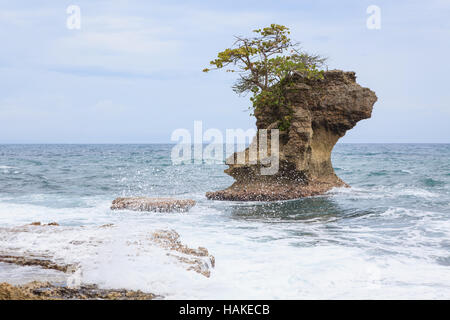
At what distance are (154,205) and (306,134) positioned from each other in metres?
5.44

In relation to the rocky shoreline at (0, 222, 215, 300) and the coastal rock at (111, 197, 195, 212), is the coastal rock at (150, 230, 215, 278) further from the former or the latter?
the coastal rock at (111, 197, 195, 212)

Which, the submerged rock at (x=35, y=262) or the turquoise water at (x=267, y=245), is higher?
the submerged rock at (x=35, y=262)

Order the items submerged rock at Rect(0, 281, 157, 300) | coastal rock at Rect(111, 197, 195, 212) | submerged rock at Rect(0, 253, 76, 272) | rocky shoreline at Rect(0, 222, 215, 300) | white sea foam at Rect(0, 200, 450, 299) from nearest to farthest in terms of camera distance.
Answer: submerged rock at Rect(0, 281, 157, 300) < rocky shoreline at Rect(0, 222, 215, 300) < white sea foam at Rect(0, 200, 450, 299) < submerged rock at Rect(0, 253, 76, 272) < coastal rock at Rect(111, 197, 195, 212)

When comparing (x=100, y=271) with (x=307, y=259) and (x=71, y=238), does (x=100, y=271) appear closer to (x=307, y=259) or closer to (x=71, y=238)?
(x=71, y=238)

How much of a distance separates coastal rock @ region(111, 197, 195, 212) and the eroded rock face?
2.64 meters

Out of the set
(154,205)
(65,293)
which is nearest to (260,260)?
(65,293)

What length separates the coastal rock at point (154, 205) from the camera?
12516 millimetres

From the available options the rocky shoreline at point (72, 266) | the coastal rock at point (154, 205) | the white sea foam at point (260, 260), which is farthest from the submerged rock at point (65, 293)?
the coastal rock at point (154, 205)

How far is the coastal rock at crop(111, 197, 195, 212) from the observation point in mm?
12516

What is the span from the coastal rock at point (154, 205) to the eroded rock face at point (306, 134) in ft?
8.66

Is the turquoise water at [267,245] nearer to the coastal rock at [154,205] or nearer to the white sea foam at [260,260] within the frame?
the white sea foam at [260,260]

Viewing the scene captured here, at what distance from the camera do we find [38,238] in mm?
7059

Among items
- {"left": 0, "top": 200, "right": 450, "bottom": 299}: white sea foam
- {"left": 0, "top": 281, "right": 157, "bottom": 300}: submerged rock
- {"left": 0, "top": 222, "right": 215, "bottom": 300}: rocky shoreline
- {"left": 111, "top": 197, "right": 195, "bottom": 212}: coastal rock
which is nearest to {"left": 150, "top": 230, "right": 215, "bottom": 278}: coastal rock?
{"left": 0, "top": 222, "right": 215, "bottom": 300}: rocky shoreline
